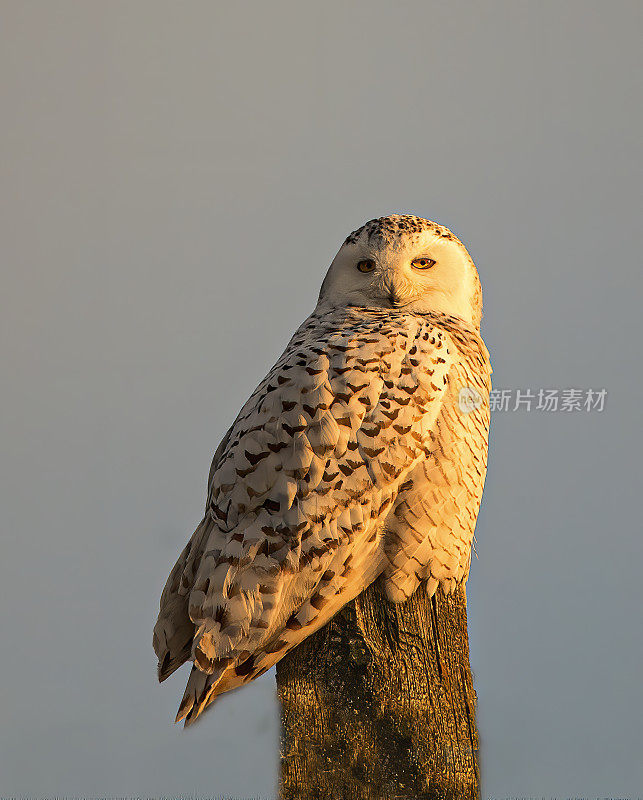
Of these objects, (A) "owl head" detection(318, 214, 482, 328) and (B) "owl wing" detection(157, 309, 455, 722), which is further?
(A) "owl head" detection(318, 214, 482, 328)

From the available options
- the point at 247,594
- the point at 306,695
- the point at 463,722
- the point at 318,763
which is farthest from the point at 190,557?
the point at 463,722

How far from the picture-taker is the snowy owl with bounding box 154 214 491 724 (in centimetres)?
301

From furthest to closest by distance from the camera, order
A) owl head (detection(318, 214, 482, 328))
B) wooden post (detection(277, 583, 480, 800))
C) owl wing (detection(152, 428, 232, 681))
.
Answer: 1. owl head (detection(318, 214, 482, 328))
2. owl wing (detection(152, 428, 232, 681))
3. wooden post (detection(277, 583, 480, 800))

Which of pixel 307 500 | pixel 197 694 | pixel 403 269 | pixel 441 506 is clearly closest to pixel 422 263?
pixel 403 269

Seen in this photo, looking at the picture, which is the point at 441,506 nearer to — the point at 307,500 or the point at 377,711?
the point at 307,500

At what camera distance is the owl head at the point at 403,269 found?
11.4 ft

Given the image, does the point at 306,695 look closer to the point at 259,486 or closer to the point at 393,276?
the point at 259,486

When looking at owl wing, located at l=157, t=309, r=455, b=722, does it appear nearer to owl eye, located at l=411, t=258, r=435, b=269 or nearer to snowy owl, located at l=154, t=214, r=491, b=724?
snowy owl, located at l=154, t=214, r=491, b=724

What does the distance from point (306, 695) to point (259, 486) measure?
0.79 metres

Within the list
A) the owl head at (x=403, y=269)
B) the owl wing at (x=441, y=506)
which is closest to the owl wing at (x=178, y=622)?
the owl wing at (x=441, y=506)

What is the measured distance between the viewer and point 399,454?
10.0 ft

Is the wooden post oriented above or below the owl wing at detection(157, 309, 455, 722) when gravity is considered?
below

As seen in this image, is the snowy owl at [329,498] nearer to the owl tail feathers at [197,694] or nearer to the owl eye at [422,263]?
the owl tail feathers at [197,694]

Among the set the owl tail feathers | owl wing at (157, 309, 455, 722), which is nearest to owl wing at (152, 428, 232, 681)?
owl wing at (157, 309, 455, 722)
